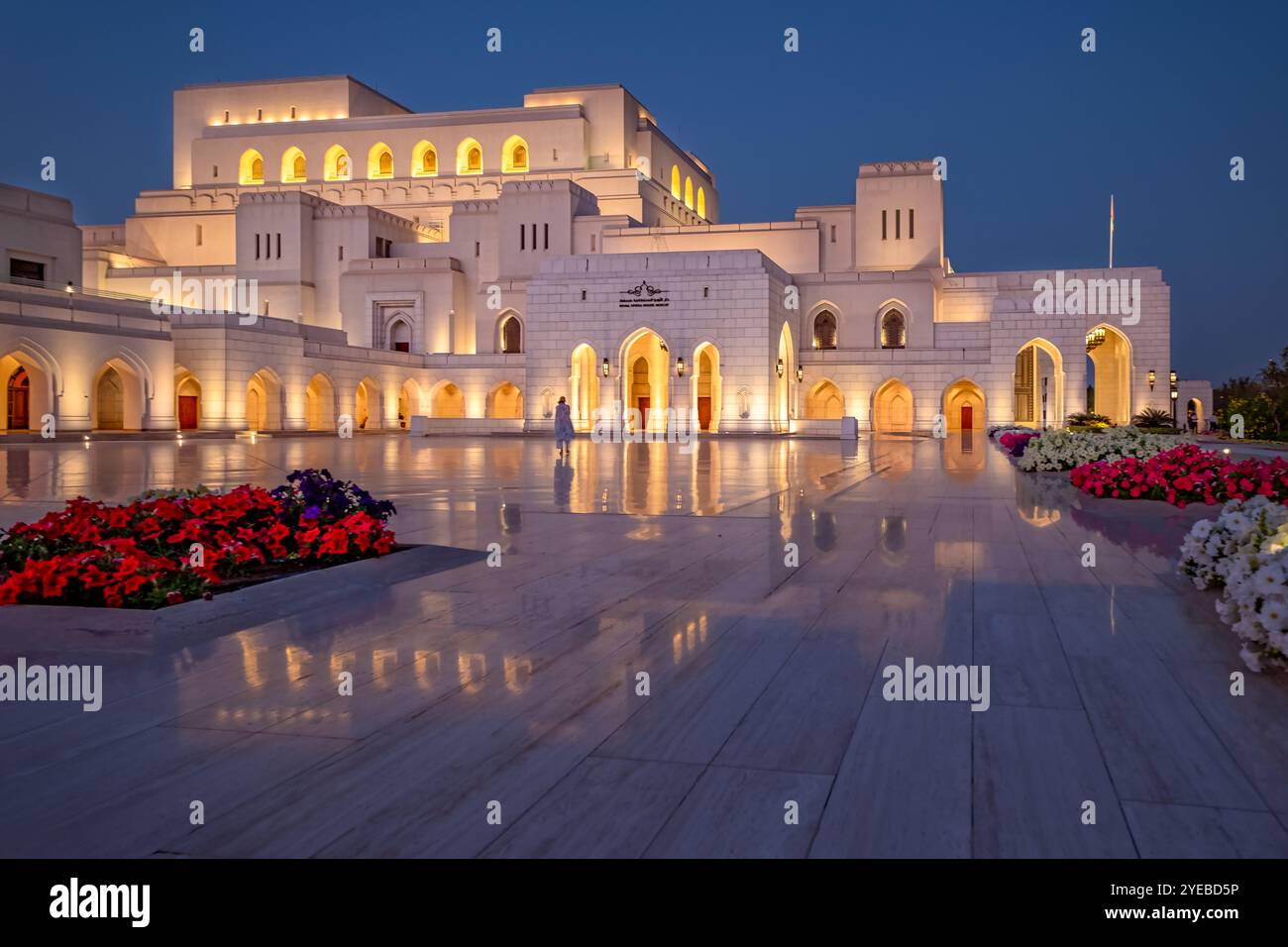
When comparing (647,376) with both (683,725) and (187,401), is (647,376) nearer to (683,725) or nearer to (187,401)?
(187,401)

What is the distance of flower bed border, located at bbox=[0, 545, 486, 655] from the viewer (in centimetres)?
461

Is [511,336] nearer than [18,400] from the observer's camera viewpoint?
No

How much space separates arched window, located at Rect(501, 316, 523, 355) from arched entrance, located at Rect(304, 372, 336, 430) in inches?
399

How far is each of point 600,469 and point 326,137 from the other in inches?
Answer: 2091

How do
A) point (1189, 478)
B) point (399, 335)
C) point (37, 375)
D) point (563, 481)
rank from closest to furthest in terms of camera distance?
1. point (1189, 478)
2. point (563, 481)
3. point (37, 375)
4. point (399, 335)

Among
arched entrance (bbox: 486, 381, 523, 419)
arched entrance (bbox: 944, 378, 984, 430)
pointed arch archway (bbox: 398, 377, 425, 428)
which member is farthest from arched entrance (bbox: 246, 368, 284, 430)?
arched entrance (bbox: 944, 378, 984, 430)

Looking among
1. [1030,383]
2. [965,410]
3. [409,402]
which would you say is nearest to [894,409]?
[965,410]

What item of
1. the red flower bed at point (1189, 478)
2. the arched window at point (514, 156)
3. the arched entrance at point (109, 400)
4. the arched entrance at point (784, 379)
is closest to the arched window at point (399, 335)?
the arched window at point (514, 156)

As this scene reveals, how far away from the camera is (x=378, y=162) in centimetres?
6269

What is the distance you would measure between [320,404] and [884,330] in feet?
89.6

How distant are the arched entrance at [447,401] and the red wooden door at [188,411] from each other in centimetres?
1271

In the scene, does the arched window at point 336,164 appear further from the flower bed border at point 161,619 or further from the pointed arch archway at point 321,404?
the flower bed border at point 161,619

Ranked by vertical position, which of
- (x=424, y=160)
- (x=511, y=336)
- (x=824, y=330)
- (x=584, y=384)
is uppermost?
(x=424, y=160)

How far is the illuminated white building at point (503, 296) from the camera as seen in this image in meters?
40.0
